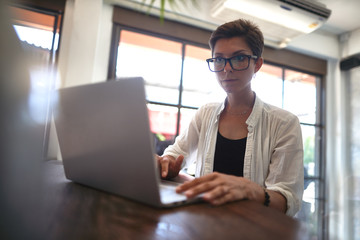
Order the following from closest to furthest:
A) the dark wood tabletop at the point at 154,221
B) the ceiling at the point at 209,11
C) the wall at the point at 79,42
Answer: the dark wood tabletop at the point at 154,221 → the wall at the point at 79,42 → the ceiling at the point at 209,11

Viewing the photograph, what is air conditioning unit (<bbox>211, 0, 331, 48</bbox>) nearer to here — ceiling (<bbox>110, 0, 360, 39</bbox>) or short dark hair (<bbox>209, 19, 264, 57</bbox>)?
ceiling (<bbox>110, 0, 360, 39</bbox>)

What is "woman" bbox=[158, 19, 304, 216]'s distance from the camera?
976 millimetres

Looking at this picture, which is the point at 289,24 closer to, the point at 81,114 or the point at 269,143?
the point at 269,143

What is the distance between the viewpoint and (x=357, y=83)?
337 cm

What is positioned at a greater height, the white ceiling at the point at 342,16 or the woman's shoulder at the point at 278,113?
the white ceiling at the point at 342,16

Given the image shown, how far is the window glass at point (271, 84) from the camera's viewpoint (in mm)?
3127

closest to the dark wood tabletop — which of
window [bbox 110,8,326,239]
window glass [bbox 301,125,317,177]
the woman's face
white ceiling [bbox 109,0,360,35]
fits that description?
the woman's face

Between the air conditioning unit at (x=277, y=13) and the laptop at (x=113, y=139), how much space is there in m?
2.23

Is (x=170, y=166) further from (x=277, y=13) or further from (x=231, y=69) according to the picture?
(x=277, y=13)

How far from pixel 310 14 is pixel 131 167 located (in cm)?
281

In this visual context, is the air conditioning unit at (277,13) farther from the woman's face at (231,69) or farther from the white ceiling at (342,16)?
the woman's face at (231,69)

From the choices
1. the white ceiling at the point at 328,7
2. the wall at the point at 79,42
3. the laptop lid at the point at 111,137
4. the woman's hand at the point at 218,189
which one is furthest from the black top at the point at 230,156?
the white ceiling at the point at 328,7

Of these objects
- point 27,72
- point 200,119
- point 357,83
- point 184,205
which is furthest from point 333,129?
point 27,72

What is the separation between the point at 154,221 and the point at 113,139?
19 cm
